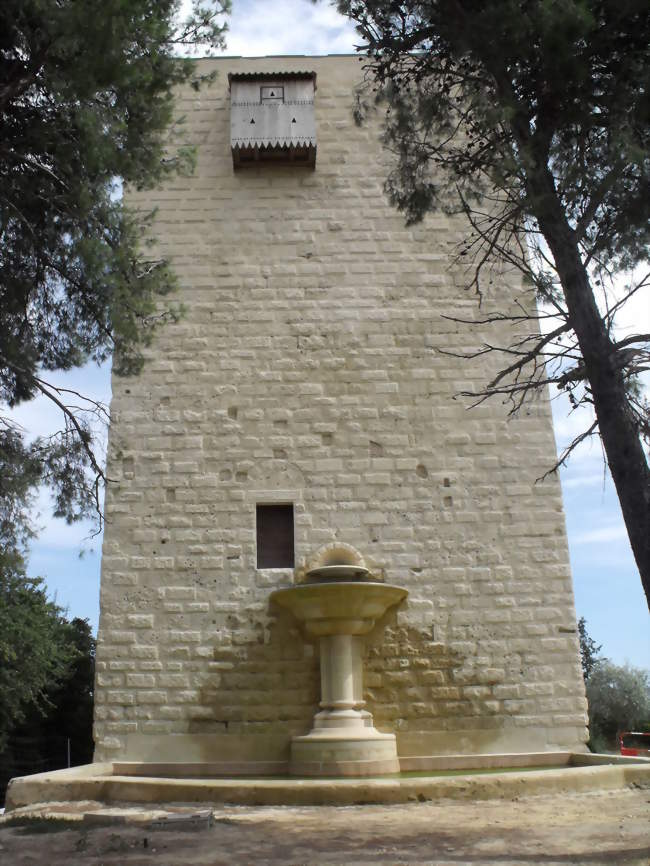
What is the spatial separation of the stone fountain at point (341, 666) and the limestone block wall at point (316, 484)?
266mm

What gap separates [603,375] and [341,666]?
3.66 m

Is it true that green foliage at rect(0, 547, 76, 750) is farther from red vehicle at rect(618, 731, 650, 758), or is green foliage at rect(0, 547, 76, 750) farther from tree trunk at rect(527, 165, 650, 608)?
tree trunk at rect(527, 165, 650, 608)

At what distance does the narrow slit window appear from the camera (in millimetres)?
7137

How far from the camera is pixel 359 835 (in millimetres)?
3709

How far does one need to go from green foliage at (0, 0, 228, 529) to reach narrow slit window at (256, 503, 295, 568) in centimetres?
213

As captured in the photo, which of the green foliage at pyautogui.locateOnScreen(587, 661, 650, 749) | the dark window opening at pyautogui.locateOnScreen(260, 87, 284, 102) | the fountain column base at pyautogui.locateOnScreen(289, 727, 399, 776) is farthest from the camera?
the green foliage at pyautogui.locateOnScreen(587, 661, 650, 749)

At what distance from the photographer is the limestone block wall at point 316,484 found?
22.1ft

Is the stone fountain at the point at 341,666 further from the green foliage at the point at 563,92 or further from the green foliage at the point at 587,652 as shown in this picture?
the green foliage at the point at 587,652

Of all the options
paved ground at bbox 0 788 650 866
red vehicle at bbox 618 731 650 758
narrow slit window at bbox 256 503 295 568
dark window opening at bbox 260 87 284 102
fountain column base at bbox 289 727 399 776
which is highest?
dark window opening at bbox 260 87 284 102

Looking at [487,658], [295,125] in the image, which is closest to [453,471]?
[487,658]

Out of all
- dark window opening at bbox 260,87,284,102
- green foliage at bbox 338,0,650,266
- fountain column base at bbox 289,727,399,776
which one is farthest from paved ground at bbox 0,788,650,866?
dark window opening at bbox 260,87,284,102

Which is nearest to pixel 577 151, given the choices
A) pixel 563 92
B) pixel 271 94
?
pixel 563 92

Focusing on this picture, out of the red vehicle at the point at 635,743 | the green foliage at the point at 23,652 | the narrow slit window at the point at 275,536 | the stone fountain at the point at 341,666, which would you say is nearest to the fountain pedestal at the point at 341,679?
the stone fountain at the point at 341,666

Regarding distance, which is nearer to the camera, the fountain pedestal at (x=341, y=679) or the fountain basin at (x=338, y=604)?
the fountain pedestal at (x=341, y=679)
